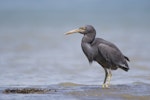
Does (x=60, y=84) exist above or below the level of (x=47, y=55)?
below

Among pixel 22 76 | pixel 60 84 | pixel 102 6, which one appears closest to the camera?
pixel 60 84

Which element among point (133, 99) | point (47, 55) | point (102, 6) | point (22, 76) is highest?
point (102, 6)

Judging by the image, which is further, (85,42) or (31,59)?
(31,59)

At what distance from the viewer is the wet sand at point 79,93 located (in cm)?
1576

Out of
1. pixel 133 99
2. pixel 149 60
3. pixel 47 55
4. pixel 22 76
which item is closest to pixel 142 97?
pixel 133 99

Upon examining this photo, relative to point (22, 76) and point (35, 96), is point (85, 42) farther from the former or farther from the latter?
point (22, 76)

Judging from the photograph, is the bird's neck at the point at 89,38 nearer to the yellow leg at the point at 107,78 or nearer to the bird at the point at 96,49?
the bird at the point at 96,49

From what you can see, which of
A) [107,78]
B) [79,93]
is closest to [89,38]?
[107,78]

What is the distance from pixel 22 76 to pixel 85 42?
3966mm

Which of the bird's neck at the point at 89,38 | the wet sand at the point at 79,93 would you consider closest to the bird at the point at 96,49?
the bird's neck at the point at 89,38

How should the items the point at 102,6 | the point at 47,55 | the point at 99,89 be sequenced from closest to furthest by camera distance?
the point at 99,89 → the point at 47,55 → the point at 102,6

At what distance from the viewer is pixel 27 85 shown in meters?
18.6

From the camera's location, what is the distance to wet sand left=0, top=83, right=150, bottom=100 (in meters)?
15.8

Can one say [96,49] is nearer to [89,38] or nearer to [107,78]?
[89,38]
